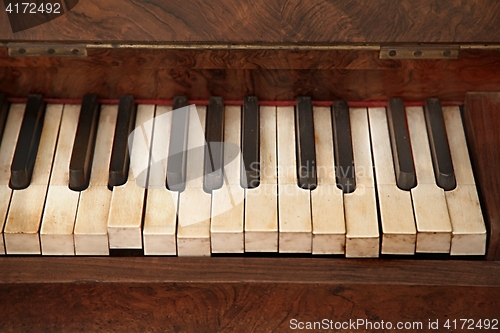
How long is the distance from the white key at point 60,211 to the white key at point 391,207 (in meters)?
0.76

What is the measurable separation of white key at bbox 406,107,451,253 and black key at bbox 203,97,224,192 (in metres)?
0.49

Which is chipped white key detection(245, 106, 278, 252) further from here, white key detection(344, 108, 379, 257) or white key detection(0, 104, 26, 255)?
white key detection(0, 104, 26, 255)

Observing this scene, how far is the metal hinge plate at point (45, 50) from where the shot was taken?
76.7 inches

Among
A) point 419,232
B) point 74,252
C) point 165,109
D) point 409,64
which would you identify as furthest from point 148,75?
point 419,232

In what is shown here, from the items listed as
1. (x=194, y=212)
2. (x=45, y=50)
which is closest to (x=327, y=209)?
(x=194, y=212)

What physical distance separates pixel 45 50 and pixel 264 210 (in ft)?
2.34

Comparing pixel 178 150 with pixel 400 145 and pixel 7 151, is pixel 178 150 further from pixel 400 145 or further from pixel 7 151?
pixel 400 145

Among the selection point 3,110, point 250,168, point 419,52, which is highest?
point 419,52

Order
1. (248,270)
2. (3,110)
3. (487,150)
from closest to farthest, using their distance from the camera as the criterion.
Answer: (248,270)
(487,150)
(3,110)

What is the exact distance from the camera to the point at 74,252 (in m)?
1.84

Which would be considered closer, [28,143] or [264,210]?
[264,210]

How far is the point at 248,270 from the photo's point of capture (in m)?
1.83

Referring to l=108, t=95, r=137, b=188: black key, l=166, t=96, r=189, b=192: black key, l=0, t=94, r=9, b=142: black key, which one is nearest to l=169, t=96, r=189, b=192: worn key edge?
l=166, t=96, r=189, b=192: black key

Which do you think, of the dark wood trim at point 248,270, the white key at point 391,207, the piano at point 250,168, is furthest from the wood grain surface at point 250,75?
the dark wood trim at point 248,270
